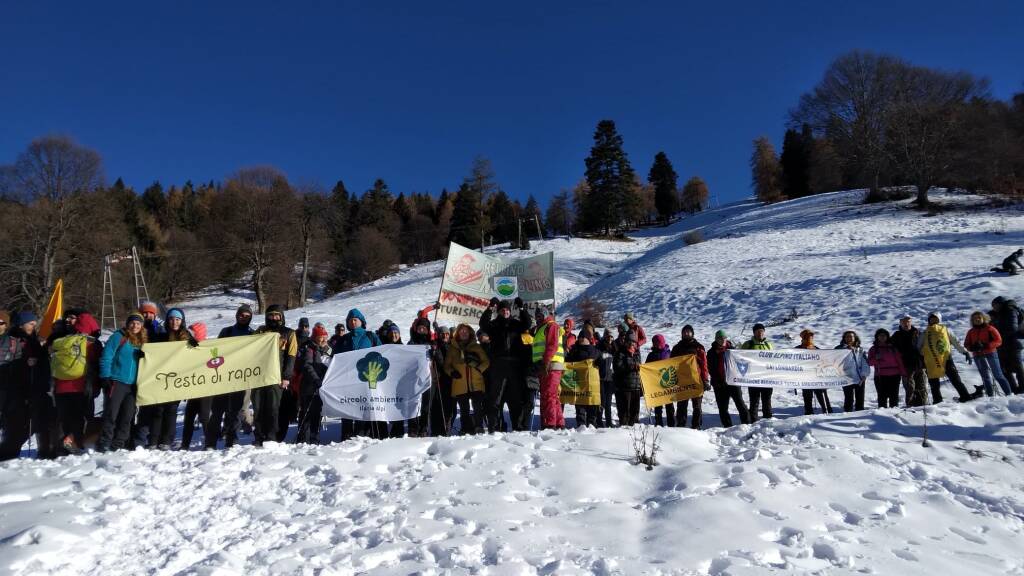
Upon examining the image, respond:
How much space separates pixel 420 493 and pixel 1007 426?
6.88m

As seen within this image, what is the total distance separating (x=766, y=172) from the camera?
79.2 metres

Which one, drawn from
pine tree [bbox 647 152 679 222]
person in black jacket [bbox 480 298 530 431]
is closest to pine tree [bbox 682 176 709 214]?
pine tree [bbox 647 152 679 222]

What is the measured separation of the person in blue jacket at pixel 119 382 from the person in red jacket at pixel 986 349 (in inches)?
476

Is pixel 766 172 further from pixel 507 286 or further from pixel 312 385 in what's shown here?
pixel 312 385

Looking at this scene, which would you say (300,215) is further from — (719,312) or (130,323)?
(130,323)

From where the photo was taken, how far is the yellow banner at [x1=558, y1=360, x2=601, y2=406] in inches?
355

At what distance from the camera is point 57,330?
23.2 ft

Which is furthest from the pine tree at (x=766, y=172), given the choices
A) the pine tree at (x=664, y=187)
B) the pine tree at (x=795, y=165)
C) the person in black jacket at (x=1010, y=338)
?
the person in black jacket at (x=1010, y=338)

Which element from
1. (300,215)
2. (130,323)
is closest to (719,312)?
(130,323)

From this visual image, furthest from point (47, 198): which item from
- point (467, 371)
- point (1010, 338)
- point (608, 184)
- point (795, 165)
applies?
point (795, 165)

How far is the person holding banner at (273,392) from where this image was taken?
7391 mm

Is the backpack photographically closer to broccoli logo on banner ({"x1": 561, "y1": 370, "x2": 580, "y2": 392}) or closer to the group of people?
the group of people

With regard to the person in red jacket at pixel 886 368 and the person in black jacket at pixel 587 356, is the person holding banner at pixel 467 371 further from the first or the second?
the person in red jacket at pixel 886 368

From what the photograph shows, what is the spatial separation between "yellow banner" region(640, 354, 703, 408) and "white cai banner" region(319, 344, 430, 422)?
12.0 ft
